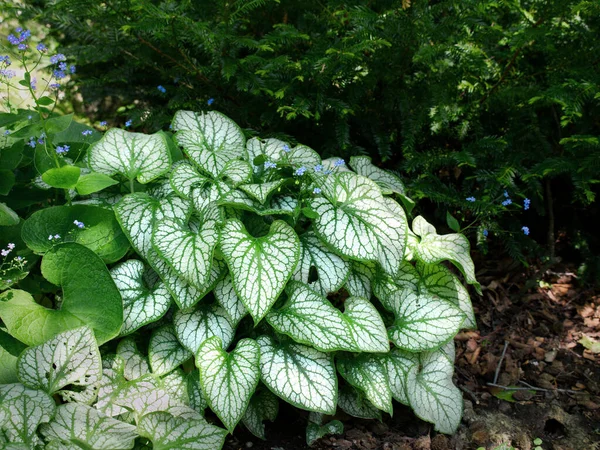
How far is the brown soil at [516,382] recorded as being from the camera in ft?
6.70

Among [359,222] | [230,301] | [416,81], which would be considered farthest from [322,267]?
[416,81]

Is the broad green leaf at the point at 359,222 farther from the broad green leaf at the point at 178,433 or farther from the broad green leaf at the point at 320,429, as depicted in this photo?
the broad green leaf at the point at 178,433

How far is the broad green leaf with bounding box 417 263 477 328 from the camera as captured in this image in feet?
7.43

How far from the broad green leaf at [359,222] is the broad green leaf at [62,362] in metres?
0.84

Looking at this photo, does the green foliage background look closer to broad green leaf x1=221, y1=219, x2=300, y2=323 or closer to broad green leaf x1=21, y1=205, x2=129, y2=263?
broad green leaf x1=221, y1=219, x2=300, y2=323

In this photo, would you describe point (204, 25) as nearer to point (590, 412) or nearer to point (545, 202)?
point (545, 202)

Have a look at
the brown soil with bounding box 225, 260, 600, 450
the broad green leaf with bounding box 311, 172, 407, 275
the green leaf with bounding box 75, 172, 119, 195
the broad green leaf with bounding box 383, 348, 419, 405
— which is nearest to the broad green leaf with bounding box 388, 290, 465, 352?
the broad green leaf with bounding box 383, 348, 419, 405

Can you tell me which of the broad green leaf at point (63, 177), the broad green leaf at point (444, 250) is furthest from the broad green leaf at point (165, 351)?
the broad green leaf at point (444, 250)

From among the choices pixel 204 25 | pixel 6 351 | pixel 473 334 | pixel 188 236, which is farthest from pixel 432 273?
pixel 6 351

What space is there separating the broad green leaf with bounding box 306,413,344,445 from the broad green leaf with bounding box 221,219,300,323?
0.54 meters

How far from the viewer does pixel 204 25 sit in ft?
7.41

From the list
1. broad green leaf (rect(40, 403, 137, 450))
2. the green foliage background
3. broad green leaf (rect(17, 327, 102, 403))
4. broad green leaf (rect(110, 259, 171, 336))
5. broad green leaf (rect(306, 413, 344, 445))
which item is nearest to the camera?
broad green leaf (rect(40, 403, 137, 450))

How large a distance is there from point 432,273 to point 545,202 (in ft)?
3.35

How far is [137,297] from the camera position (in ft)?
6.33
